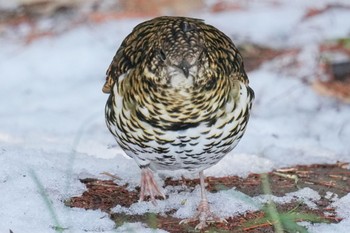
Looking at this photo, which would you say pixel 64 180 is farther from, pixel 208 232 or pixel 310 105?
pixel 310 105

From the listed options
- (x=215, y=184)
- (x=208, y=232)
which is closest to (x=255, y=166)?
(x=215, y=184)

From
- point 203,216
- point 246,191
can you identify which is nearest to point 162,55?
point 203,216

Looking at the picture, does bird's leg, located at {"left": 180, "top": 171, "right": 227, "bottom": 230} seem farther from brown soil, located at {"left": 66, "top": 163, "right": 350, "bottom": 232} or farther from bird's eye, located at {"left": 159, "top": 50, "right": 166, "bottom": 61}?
bird's eye, located at {"left": 159, "top": 50, "right": 166, "bottom": 61}

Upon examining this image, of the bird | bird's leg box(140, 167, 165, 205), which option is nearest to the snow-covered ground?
bird's leg box(140, 167, 165, 205)

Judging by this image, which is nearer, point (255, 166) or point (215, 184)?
point (215, 184)

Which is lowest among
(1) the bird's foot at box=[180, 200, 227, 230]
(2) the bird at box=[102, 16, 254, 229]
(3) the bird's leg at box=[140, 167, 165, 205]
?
(1) the bird's foot at box=[180, 200, 227, 230]
